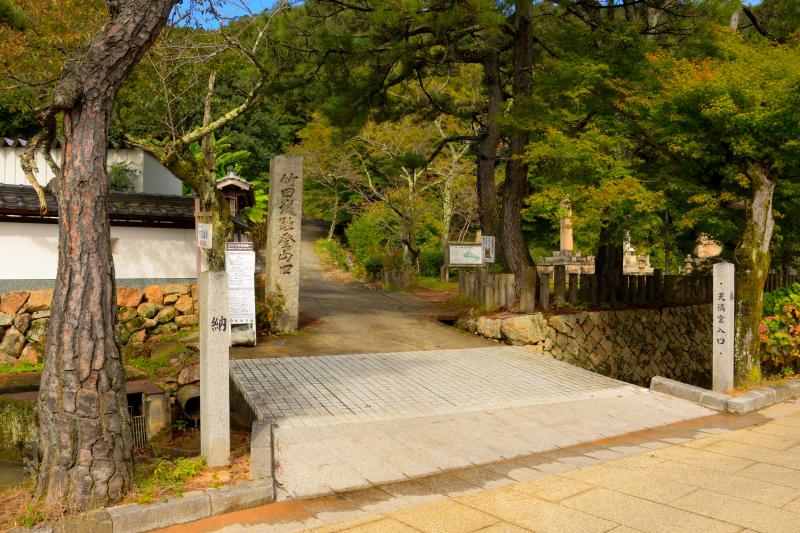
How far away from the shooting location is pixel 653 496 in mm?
→ 5348

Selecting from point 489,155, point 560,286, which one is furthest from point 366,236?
point 560,286

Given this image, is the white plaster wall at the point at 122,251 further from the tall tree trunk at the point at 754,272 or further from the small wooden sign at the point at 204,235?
the tall tree trunk at the point at 754,272

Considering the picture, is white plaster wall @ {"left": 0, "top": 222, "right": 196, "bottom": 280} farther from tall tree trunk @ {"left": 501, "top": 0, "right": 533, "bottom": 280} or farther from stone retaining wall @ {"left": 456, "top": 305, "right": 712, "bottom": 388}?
tall tree trunk @ {"left": 501, "top": 0, "right": 533, "bottom": 280}

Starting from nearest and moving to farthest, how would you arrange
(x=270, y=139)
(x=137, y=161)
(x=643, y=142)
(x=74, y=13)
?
(x=74, y=13) → (x=643, y=142) → (x=137, y=161) → (x=270, y=139)

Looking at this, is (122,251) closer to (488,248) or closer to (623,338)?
(488,248)

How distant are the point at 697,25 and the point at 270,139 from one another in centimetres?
2809

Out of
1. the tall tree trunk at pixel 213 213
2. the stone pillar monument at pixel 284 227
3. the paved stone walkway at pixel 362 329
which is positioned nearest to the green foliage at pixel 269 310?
the stone pillar monument at pixel 284 227

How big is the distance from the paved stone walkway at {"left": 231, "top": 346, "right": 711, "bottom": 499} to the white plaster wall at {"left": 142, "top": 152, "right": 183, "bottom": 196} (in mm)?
9444

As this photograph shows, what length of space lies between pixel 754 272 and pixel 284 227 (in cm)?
829

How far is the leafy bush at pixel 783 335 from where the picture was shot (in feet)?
36.9

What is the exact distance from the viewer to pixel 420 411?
7.89m

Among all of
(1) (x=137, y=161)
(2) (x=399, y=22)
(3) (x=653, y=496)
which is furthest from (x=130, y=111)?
(3) (x=653, y=496)

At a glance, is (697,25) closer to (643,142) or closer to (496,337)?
(643,142)

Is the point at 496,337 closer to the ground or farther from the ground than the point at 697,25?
closer to the ground
